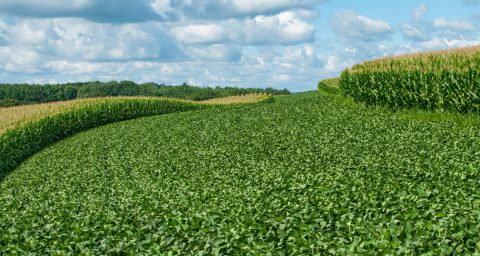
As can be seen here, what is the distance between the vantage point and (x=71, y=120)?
43.5 meters

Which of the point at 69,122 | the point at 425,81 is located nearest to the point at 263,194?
the point at 425,81

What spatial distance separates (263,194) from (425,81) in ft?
63.7

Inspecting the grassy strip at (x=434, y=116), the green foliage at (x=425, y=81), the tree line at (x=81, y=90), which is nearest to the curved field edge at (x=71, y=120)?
the green foliage at (x=425, y=81)

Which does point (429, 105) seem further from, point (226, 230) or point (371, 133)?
point (226, 230)

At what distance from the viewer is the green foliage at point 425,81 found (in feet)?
96.6

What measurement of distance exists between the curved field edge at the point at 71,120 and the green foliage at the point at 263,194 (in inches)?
174

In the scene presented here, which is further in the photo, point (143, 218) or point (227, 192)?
point (227, 192)

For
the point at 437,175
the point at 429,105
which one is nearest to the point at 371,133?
the point at 429,105

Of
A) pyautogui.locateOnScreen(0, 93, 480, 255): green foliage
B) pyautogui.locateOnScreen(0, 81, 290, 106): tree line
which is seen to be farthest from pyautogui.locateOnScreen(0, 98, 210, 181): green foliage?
pyautogui.locateOnScreen(0, 81, 290, 106): tree line

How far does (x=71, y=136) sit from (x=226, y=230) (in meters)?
31.2

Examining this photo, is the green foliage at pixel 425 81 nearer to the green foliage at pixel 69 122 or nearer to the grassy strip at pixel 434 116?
the grassy strip at pixel 434 116

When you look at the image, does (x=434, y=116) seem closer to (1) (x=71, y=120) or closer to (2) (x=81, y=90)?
(1) (x=71, y=120)

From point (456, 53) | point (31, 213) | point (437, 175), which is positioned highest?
point (456, 53)

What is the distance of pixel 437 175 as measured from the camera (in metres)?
16.2
